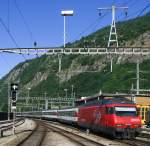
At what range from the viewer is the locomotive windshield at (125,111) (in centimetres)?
4201

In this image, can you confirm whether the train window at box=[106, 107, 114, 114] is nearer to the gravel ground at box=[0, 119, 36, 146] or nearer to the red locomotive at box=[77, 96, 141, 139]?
the red locomotive at box=[77, 96, 141, 139]

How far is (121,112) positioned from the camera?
138 feet

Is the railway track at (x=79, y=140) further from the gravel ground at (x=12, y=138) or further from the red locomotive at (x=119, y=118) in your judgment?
the red locomotive at (x=119, y=118)

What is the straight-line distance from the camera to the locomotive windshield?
4201cm

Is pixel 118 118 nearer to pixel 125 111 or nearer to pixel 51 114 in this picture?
pixel 125 111

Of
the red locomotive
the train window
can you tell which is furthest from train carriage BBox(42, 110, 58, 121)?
the train window

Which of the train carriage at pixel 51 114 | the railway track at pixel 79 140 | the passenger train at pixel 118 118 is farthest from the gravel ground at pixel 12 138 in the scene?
the train carriage at pixel 51 114

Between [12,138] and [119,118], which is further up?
[119,118]

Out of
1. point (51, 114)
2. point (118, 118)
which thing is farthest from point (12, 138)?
point (51, 114)

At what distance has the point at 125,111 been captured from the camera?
4228 cm

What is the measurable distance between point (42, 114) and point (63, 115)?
49267 millimetres

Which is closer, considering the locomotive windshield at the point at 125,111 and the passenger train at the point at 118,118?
the passenger train at the point at 118,118

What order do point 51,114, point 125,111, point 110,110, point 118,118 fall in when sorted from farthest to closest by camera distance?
point 51,114, point 110,110, point 125,111, point 118,118

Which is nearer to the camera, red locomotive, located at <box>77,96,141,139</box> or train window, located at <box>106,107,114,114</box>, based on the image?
red locomotive, located at <box>77,96,141,139</box>
